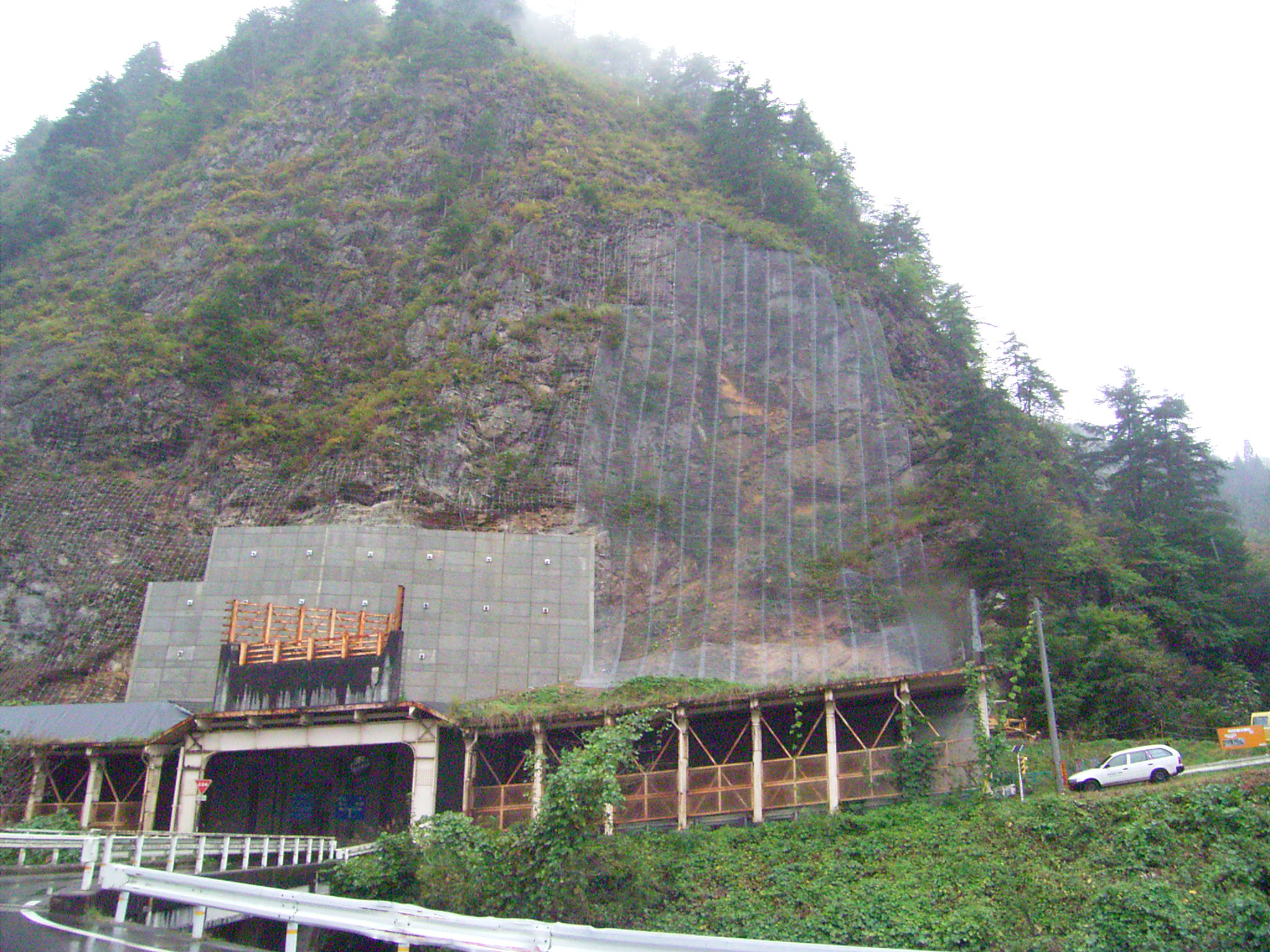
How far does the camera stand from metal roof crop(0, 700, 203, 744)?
2525 cm

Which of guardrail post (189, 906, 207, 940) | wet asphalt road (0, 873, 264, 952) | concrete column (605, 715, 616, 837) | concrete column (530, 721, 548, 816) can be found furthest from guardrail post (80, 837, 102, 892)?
concrete column (605, 715, 616, 837)

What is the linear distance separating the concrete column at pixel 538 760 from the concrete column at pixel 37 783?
13.2m

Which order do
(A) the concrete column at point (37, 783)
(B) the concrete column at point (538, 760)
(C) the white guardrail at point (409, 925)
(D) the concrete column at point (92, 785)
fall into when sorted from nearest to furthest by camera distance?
(C) the white guardrail at point (409, 925) < (B) the concrete column at point (538, 760) < (D) the concrete column at point (92, 785) < (A) the concrete column at point (37, 783)

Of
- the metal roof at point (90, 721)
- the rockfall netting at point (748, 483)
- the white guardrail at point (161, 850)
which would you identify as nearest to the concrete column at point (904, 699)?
the rockfall netting at point (748, 483)

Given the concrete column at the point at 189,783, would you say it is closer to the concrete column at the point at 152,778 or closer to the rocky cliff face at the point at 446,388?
the concrete column at the point at 152,778

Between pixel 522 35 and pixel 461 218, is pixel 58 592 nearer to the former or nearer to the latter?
pixel 461 218

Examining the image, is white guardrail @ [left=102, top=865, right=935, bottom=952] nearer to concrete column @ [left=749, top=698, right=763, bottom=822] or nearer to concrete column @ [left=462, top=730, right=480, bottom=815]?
concrete column @ [left=462, top=730, right=480, bottom=815]

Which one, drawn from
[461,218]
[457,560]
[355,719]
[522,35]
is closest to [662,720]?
[355,719]

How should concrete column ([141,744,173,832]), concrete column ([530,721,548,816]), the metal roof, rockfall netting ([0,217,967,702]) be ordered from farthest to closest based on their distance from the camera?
1. rockfall netting ([0,217,967,702])
2. the metal roof
3. concrete column ([141,744,173,832])
4. concrete column ([530,721,548,816])

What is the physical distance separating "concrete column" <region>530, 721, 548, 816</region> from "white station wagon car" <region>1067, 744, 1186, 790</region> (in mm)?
13107

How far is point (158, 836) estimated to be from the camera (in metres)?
15.5

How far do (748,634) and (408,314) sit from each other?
878 inches

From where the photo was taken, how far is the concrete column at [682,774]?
22.0 metres

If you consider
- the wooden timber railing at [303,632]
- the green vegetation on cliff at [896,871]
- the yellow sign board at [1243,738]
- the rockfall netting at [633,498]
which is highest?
the rockfall netting at [633,498]
